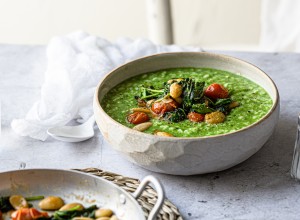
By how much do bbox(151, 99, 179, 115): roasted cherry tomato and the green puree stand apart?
0.13ft

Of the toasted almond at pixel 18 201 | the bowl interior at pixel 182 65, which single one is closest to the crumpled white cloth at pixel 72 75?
the bowl interior at pixel 182 65

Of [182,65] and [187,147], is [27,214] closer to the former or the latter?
[187,147]

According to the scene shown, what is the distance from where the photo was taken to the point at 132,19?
4.51 metres

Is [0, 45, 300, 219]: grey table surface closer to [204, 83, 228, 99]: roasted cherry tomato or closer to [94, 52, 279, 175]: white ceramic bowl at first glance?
[94, 52, 279, 175]: white ceramic bowl

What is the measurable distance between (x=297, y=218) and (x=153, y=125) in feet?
1.55

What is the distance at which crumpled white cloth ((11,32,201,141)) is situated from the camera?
2.00 m

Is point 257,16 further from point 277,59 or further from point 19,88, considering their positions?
point 19,88

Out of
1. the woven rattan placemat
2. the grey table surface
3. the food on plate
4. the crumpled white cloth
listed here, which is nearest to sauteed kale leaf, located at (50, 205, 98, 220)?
the food on plate

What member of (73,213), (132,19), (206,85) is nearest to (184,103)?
(206,85)

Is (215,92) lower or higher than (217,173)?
higher

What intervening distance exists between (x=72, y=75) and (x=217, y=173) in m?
0.77

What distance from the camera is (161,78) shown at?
6.75 feet

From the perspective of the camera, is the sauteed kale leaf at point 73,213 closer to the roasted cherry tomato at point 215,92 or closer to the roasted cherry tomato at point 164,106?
the roasted cherry tomato at point 164,106

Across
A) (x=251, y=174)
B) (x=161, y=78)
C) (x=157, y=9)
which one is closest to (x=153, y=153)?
(x=251, y=174)
